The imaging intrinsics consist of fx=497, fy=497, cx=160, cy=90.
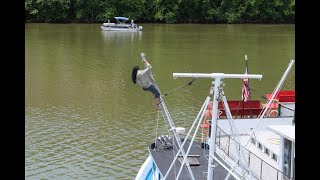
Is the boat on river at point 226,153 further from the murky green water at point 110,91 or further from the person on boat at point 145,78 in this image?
the murky green water at point 110,91

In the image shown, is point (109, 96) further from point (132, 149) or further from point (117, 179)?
point (117, 179)

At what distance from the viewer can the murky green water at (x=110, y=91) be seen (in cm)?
1623

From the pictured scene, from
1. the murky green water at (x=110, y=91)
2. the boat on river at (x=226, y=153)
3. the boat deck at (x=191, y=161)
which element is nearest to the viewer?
the boat on river at (x=226, y=153)

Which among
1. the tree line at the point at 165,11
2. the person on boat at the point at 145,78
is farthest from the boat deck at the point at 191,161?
the tree line at the point at 165,11

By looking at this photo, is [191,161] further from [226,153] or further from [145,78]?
[145,78]

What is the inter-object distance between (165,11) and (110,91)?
2120 inches

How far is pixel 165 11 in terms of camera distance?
7856cm

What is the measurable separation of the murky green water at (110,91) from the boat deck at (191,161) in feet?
7.47

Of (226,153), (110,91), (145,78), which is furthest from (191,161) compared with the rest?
(110,91)

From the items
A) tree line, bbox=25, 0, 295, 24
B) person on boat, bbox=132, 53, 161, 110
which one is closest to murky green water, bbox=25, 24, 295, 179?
person on boat, bbox=132, 53, 161, 110

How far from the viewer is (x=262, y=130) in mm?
14305

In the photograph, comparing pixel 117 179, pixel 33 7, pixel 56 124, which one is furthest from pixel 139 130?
pixel 33 7

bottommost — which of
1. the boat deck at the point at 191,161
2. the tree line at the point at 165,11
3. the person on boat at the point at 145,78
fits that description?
the boat deck at the point at 191,161
